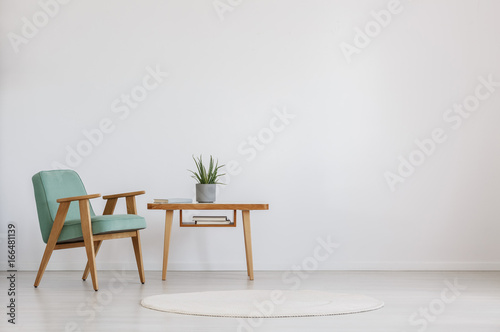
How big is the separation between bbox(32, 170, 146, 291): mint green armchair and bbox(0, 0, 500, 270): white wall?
31.0 inches

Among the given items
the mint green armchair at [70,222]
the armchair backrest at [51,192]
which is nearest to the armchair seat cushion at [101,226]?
the mint green armchair at [70,222]

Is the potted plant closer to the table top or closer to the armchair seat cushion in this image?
the table top

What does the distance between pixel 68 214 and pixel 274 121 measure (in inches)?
74.3

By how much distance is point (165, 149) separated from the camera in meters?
5.30

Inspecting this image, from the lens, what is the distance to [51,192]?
438 centimetres

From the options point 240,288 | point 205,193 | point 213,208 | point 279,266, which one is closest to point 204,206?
point 213,208

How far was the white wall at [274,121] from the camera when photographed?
17.3 ft

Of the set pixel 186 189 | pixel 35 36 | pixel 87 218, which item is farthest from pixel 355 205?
pixel 35 36

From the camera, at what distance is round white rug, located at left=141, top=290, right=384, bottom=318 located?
316 centimetres

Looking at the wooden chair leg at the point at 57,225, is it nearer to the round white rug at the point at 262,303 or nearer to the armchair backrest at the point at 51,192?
the armchair backrest at the point at 51,192

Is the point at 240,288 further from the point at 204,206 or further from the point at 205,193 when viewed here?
the point at 205,193

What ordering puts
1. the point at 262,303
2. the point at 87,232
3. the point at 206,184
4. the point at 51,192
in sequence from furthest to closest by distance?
the point at 206,184
the point at 51,192
the point at 87,232
the point at 262,303

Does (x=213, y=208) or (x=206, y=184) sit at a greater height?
(x=206, y=184)

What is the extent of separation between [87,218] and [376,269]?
8.28 feet
